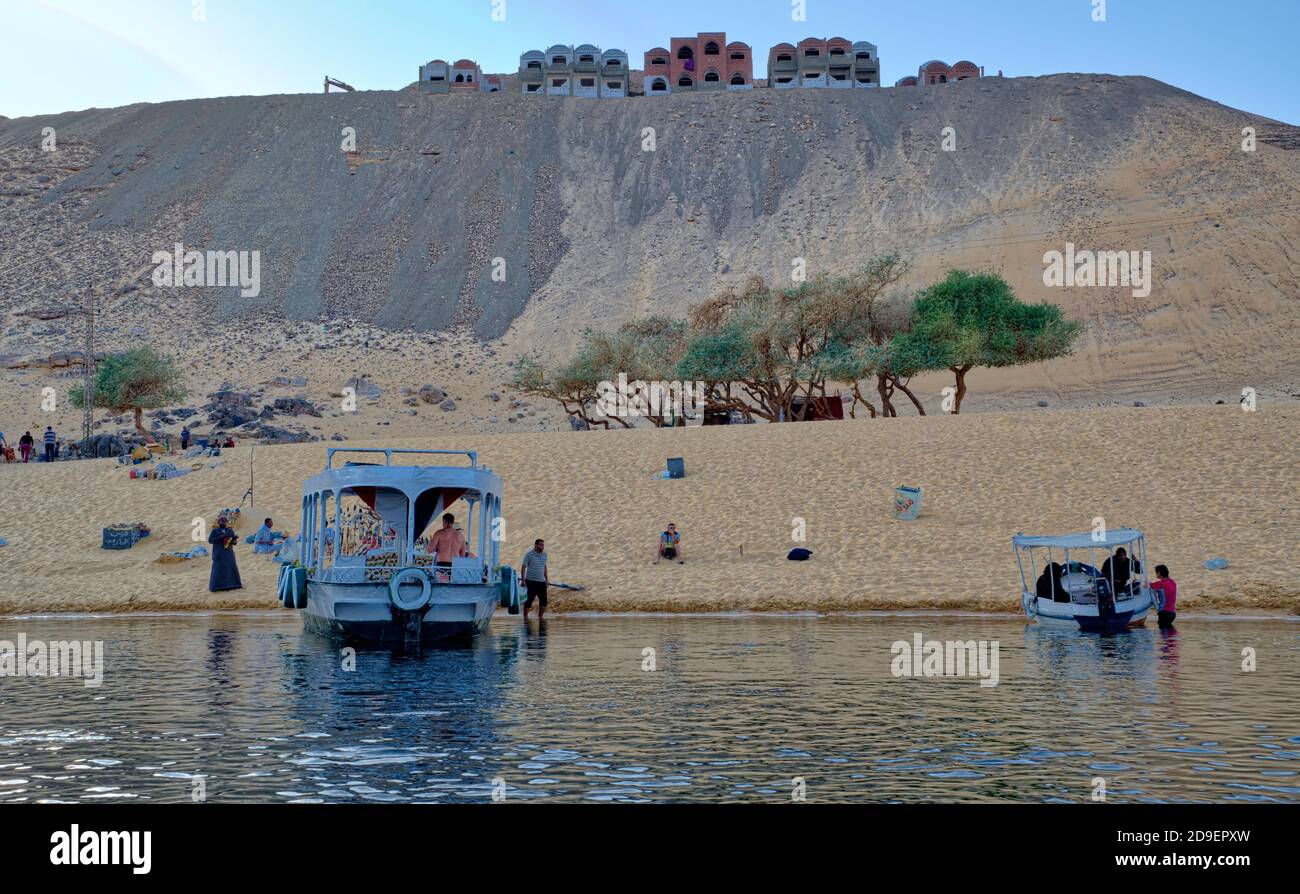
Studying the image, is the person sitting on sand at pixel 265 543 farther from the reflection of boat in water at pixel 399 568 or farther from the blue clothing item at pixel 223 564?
the reflection of boat in water at pixel 399 568

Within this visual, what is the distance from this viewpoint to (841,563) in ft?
95.4

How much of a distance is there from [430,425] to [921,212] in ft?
152

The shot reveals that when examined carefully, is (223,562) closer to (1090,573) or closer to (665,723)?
(665,723)

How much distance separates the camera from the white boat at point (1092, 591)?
69.6 ft

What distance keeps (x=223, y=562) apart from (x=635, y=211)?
80.0 meters

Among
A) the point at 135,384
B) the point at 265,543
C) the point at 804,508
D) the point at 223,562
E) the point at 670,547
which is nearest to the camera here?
the point at 223,562

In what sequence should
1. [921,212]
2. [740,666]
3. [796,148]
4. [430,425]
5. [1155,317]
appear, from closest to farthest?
1. [740,666]
2. [430,425]
3. [1155,317]
4. [921,212]
5. [796,148]

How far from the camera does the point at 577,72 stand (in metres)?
130

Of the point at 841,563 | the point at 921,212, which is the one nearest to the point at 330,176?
the point at 921,212

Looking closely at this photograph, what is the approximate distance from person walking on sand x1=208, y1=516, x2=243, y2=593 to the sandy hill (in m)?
53.5

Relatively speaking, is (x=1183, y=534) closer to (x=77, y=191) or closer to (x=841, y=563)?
(x=841, y=563)

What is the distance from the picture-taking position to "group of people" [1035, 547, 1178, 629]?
21812 mm

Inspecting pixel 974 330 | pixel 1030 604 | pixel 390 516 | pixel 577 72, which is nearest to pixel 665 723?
pixel 390 516
